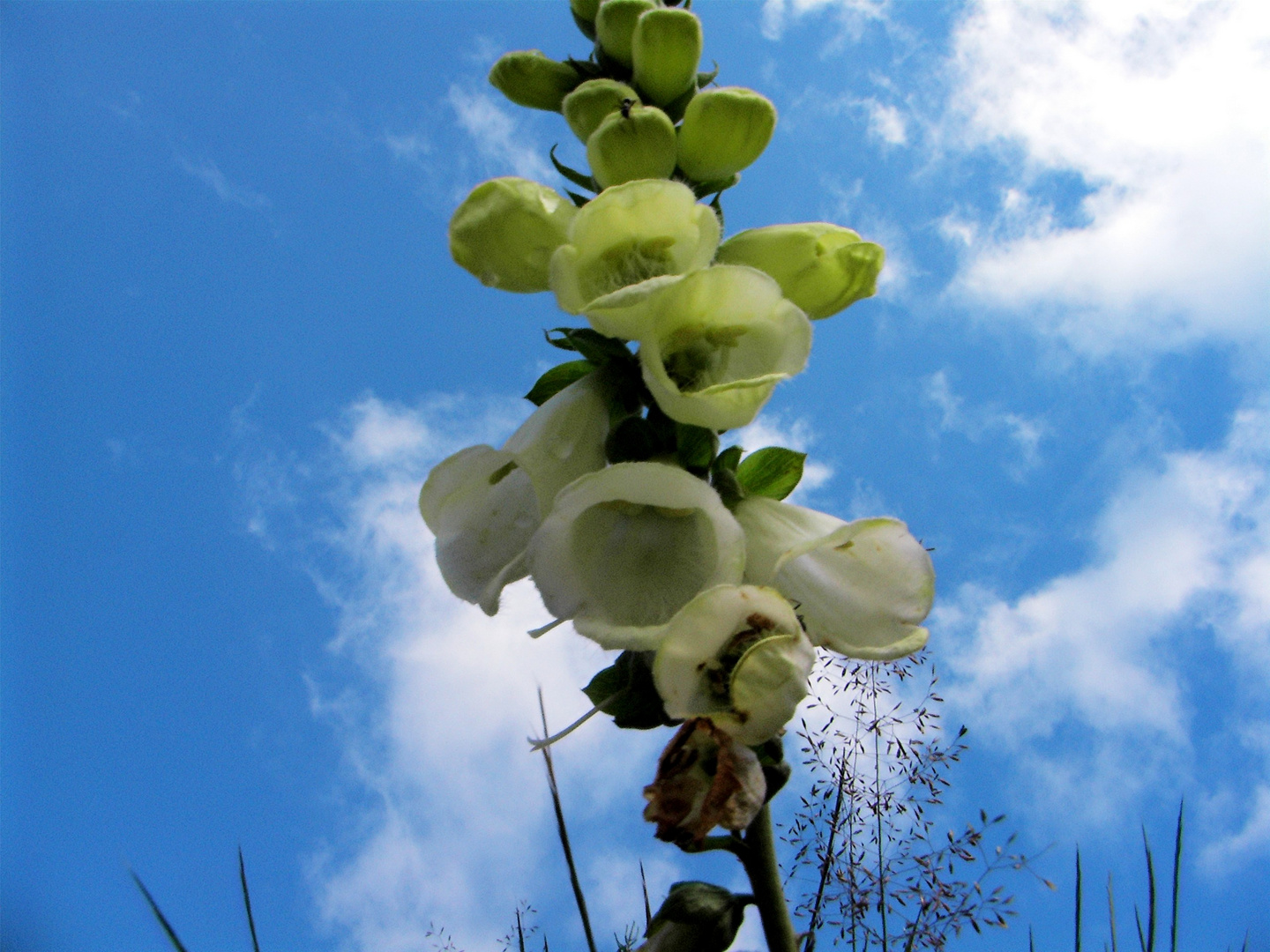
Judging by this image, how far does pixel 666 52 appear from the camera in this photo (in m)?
1.56

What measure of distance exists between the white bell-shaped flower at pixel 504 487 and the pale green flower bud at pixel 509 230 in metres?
0.21

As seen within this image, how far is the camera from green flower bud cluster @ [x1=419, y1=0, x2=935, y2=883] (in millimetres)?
1146

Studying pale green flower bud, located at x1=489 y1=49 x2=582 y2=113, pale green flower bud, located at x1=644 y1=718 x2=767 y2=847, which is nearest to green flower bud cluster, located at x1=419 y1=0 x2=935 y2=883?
pale green flower bud, located at x1=644 y1=718 x2=767 y2=847

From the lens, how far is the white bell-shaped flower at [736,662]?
1.11 m

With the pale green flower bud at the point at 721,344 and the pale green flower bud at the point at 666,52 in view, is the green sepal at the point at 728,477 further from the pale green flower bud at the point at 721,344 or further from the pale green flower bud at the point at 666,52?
the pale green flower bud at the point at 666,52

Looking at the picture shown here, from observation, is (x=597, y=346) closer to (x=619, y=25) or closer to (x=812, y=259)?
(x=812, y=259)

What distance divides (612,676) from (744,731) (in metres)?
0.24

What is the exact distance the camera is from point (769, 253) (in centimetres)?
149

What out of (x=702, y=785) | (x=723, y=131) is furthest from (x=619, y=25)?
(x=702, y=785)

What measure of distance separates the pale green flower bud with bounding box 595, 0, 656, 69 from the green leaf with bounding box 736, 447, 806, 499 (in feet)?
2.49

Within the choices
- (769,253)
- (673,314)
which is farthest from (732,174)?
(673,314)

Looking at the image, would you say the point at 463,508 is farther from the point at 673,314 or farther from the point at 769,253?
the point at 769,253

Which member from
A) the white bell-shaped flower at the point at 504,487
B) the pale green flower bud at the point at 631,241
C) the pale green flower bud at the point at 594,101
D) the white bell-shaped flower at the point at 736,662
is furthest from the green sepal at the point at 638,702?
the pale green flower bud at the point at 594,101

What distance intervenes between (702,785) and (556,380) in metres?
0.69
